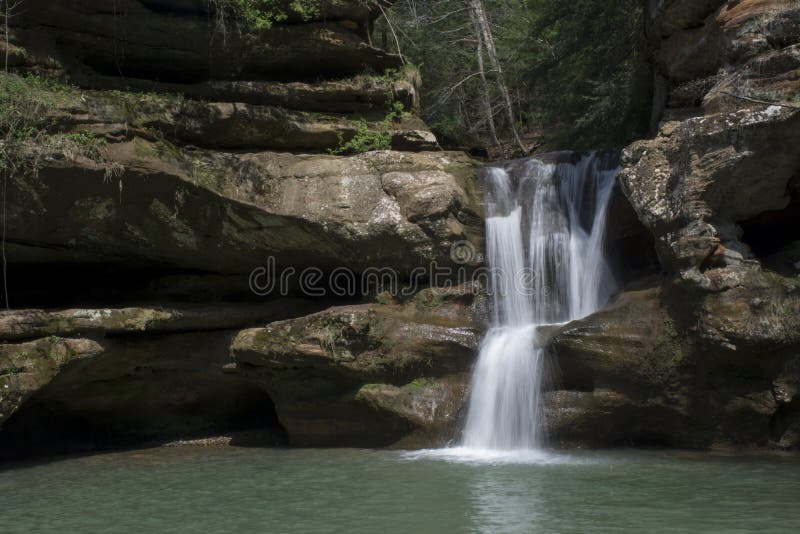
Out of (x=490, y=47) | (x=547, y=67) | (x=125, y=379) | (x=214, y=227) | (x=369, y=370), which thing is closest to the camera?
(x=369, y=370)

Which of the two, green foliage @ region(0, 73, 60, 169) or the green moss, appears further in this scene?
the green moss

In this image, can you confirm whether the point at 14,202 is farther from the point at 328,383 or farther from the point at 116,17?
the point at 328,383

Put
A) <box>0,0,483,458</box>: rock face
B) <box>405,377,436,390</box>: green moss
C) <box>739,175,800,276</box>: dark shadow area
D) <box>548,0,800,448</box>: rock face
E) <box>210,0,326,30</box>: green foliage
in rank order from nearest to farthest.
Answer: <box>548,0,800,448</box>: rock face < <box>739,175,800,276</box>: dark shadow area < <box>0,0,483,458</box>: rock face < <box>405,377,436,390</box>: green moss < <box>210,0,326,30</box>: green foliage

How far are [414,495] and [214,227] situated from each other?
6.10 m

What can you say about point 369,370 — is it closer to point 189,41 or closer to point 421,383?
point 421,383

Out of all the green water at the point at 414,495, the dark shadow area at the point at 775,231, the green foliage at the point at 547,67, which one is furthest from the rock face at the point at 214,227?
the dark shadow area at the point at 775,231

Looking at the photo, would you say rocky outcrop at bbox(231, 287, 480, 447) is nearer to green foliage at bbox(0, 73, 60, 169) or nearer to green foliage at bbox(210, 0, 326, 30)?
green foliage at bbox(0, 73, 60, 169)

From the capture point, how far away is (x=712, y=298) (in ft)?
31.6

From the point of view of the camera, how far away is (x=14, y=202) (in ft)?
35.5

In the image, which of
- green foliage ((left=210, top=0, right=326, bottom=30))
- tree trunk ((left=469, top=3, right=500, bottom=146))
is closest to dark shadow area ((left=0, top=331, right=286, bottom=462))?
green foliage ((left=210, top=0, right=326, bottom=30))

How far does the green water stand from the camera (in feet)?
21.5

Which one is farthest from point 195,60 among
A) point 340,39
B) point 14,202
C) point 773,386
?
point 773,386

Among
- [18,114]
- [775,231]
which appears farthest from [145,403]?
[775,231]

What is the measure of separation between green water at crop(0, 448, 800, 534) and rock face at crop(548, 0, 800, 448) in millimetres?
737
